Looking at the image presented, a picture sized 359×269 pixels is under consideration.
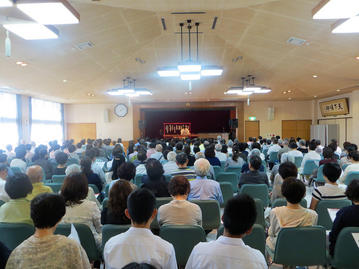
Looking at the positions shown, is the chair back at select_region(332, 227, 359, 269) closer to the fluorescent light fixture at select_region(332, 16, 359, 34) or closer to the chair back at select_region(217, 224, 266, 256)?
the chair back at select_region(217, 224, 266, 256)

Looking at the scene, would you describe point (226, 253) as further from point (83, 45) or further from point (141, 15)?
point (83, 45)

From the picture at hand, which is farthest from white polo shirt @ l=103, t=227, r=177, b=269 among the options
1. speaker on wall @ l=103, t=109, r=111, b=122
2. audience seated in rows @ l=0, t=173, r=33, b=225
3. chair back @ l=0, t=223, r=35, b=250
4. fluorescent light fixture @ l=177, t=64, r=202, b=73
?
speaker on wall @ l=103, t=109, r=111, b=122

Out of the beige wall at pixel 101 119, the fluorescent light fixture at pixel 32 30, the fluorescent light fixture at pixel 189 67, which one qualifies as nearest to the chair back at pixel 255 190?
the fluorescent light fixture at pixel 189 67

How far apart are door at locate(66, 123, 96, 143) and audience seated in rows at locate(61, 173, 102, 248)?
1543 cm

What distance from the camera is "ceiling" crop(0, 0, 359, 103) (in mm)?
5000

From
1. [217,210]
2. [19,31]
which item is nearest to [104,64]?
[19,31]

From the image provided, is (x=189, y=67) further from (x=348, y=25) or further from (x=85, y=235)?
(x=85, y=235)

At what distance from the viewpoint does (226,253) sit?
1.37 metres

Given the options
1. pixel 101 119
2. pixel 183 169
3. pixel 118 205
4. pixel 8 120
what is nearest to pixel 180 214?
pixel 118 205

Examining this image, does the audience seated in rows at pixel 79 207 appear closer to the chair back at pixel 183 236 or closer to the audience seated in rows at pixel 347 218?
the chair back at pixel 183 236

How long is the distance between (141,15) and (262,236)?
5230mm

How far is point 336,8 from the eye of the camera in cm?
297

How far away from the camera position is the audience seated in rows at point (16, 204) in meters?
2.41

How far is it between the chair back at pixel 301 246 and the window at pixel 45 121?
1398 centimetres
